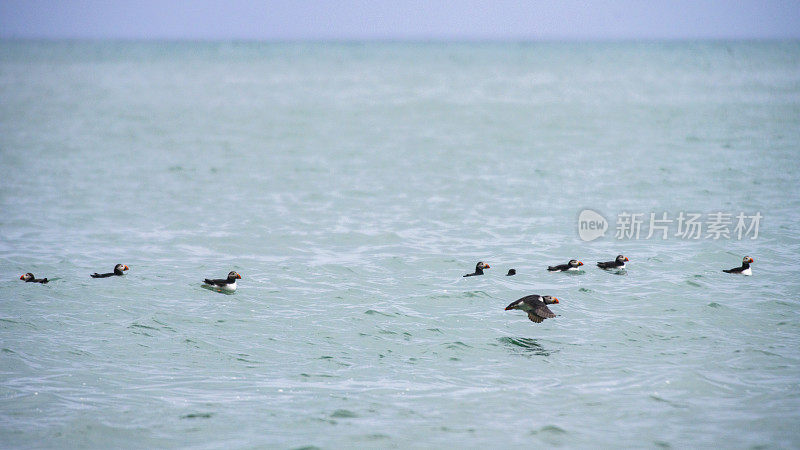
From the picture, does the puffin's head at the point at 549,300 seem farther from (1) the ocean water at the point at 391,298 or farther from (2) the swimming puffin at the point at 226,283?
(2) the swimming puffin at the point at 226,283

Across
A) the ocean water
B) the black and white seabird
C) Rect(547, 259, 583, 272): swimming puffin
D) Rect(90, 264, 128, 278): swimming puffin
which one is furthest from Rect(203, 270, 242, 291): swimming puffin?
Rect(547, 259, 583, 272): swimming puffin

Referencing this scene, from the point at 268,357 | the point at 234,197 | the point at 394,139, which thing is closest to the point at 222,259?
the point at 268,357

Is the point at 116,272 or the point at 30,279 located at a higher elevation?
the point at 116,272

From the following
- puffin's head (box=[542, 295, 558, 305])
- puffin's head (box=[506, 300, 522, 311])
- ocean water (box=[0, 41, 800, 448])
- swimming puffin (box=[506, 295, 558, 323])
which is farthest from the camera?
puffin's head (box=[542, 295, 558, 305])

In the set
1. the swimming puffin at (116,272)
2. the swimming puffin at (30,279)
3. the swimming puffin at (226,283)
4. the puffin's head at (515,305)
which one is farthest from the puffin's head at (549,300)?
the swimming puffin at (30,279)

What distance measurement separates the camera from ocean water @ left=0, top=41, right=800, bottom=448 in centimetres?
1464

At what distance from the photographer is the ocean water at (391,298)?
1464cm

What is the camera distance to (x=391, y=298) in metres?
21.6

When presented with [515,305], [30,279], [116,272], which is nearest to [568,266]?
[515,305]

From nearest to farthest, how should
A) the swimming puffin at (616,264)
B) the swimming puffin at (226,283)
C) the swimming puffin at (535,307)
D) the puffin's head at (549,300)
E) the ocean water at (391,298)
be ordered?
1. the ocean water at (391,298)
2. the swimming puffin at (535,307)
3. the puffin's head at (549,300)
4. the swimming puffin at (226,283)
5. the swimming puffin at (616,264)

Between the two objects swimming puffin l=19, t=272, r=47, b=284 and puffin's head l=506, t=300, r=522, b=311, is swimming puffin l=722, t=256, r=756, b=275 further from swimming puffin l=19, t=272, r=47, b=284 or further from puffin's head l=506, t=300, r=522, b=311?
swimming puffin l=19, t=272, r=47, b=284

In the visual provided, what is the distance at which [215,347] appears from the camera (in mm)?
18094

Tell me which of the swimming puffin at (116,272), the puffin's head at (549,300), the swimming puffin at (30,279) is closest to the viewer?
the puffin's head at (549,300)

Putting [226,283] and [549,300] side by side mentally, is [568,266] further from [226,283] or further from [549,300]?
[226,283]
